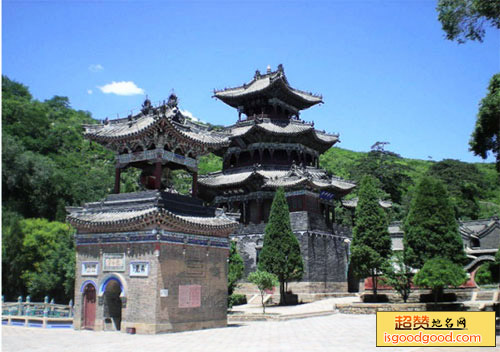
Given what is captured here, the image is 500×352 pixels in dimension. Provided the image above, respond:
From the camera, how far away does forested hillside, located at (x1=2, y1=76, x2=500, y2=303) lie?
124ft

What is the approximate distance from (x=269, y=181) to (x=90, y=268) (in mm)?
19530

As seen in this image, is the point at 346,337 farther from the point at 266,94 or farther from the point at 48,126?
the point at 48,126

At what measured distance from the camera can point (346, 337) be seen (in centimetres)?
1741

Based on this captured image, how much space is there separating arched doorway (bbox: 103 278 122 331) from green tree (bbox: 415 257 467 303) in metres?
15.8

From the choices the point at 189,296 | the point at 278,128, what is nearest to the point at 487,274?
the point at 278,128

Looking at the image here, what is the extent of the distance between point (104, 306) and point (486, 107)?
55.9 ft

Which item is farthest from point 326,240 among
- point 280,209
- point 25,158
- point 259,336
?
point 25,158

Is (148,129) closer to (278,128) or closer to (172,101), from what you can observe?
(172,101)

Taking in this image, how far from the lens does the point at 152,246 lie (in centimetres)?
1858

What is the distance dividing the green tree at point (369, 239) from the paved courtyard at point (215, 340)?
8486 millimetres

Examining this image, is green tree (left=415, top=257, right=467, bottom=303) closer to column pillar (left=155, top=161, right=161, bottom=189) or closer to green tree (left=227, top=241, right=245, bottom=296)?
green tree (left=227, top=241, right=245, bottom=296)

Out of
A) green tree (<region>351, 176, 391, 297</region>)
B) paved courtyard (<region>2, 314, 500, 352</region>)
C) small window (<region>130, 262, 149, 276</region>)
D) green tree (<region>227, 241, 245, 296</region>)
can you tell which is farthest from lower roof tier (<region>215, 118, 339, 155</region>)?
small window (<region>130, 262, 149, 276</region>)

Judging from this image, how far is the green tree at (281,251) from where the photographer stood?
31.7m

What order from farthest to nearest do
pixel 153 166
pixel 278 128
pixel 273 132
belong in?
pixel 278 128
pixel 273 132
pixel 153 166
